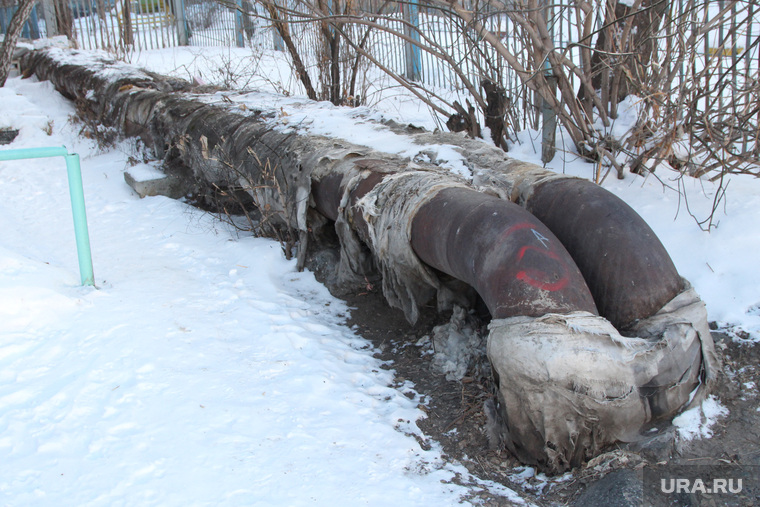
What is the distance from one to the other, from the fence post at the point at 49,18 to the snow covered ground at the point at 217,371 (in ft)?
38.5

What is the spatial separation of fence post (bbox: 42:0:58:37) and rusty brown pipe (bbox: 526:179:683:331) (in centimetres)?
1514

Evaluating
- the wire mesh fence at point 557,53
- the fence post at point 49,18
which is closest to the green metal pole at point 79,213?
the wire mesh fence at point 557,53

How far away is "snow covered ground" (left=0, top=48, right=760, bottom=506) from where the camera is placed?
2.24m

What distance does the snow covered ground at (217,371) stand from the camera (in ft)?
7.34

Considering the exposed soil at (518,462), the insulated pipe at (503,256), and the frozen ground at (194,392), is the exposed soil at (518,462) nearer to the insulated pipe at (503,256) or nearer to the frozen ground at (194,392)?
the frozen ground at (194,392)

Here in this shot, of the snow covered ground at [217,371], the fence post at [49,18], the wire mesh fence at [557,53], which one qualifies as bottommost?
the snow covered ground at [217,371]

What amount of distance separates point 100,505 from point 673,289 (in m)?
2.46

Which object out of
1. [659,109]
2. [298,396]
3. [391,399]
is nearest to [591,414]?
[391,399]

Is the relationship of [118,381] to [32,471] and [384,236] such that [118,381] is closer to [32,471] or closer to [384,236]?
[32,471]

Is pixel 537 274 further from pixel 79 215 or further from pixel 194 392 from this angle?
pixel 79 215

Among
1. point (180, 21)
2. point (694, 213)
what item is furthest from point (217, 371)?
point (180, 21)

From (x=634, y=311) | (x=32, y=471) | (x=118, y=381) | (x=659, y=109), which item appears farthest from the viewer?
(x=659, y=109)

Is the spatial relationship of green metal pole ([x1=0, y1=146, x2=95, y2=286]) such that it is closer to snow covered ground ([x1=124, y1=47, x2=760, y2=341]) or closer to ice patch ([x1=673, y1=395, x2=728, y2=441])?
snow covered ground ([x1=124, y1=47, x2=760, y2=341])

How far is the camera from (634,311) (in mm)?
2605
